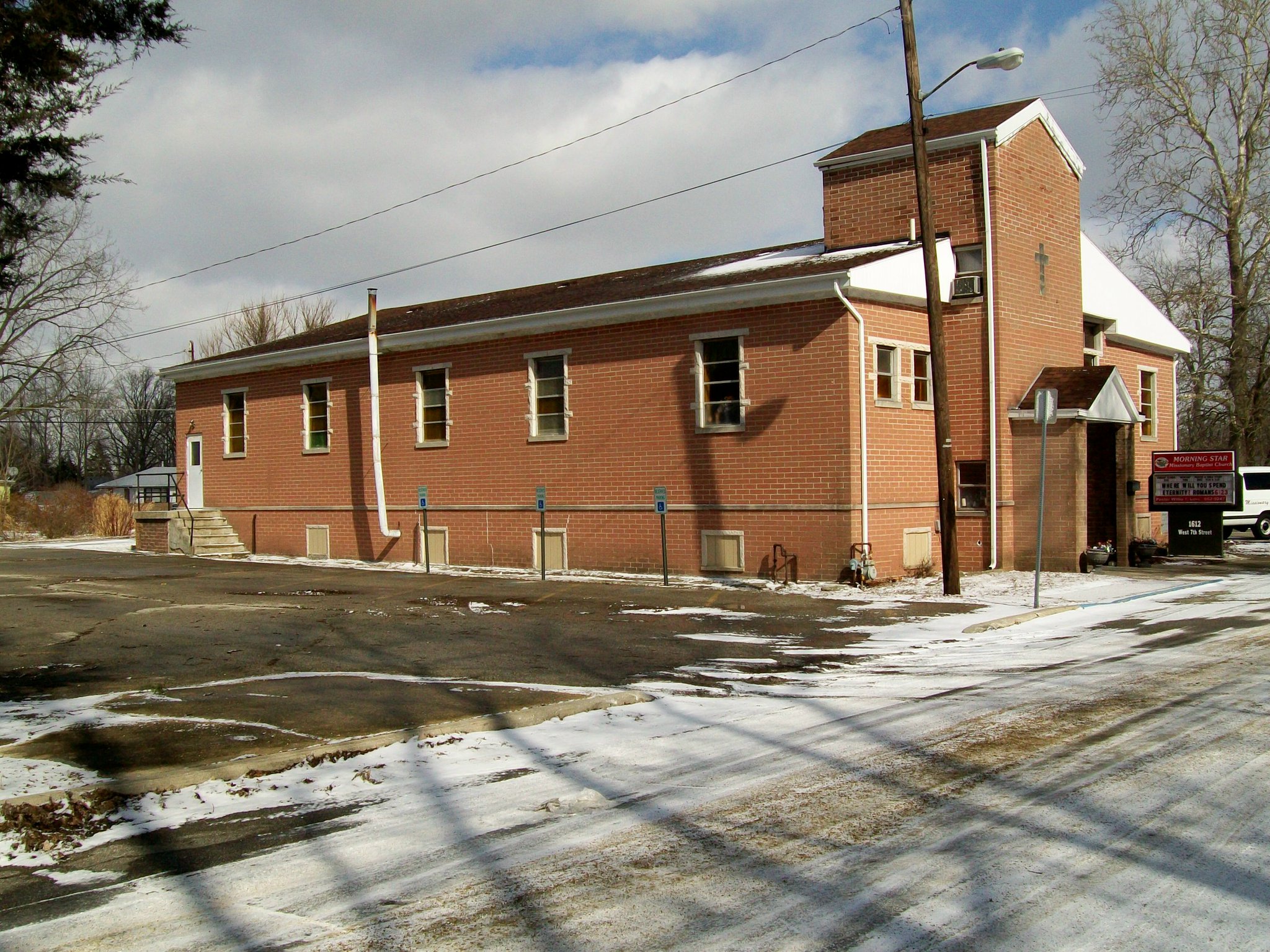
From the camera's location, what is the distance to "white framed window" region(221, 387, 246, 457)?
30.7m

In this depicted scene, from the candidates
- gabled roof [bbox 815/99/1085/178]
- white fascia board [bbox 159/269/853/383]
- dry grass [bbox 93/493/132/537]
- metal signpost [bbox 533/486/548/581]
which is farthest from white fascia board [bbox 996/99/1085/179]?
dry grass [bbox 93/493/132/537]

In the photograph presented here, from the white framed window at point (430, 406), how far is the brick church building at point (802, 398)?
0.05 metres

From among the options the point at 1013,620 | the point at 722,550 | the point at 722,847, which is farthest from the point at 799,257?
the point at 722,847

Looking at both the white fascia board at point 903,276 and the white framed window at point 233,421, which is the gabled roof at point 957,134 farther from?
the white framed window at point 233,421

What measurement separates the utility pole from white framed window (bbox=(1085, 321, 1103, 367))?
10.9m

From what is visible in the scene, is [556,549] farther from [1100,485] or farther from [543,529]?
[1100,485]

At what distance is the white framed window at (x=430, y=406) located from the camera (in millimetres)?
25516

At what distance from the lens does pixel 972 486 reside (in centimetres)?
2162

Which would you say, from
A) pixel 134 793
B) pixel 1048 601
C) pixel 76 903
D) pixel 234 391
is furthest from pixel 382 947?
pixel 234 391

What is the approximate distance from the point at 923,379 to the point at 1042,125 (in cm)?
638

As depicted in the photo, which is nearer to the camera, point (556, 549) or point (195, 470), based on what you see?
point (556, 549)

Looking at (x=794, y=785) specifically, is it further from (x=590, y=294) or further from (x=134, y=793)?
(x=590, y=294)

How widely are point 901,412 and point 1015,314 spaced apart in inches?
136

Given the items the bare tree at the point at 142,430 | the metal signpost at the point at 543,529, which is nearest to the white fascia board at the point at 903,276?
the metal signpost at the point at 543,529
